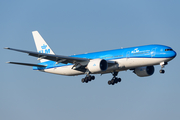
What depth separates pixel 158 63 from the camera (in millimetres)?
52469

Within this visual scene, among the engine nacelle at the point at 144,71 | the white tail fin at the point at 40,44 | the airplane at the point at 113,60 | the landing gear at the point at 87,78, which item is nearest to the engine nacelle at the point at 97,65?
the airplane at the point at 113,60

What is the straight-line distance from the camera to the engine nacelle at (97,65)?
176 feet

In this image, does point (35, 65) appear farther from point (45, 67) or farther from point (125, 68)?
point (125, 68)

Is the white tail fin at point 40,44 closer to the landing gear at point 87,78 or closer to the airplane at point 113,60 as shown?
the airplane at point 113,60

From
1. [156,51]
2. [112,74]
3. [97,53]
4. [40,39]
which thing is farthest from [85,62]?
[40,39]

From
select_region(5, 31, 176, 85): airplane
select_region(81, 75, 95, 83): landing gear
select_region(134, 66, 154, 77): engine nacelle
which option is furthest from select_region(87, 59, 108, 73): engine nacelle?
select_region(134, 66, 154, 77): engine nacelle

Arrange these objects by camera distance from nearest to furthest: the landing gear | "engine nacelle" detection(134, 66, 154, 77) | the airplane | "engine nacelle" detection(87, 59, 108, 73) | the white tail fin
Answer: the airplane
"engine nacelle" detection(87, 59, 108, 73)
the landing gear
"engine nacelle" detection(134, 66, 154, 77)
the white tail fin

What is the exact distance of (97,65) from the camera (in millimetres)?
53781

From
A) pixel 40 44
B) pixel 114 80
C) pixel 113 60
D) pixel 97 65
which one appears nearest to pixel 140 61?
pixel 113 60

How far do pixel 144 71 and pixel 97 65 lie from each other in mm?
9968

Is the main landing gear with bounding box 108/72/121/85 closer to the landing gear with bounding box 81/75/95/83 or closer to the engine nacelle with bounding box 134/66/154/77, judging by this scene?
the engine nacelle with bounding box 134/66/154/77

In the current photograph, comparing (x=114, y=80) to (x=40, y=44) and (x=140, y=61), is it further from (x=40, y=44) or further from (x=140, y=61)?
(x=40, y=44)

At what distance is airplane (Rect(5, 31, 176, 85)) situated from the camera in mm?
52188

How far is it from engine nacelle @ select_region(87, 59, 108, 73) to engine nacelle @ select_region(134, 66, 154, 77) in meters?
8.17
